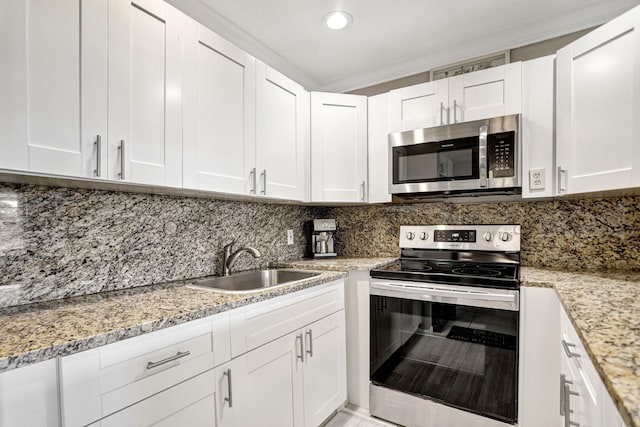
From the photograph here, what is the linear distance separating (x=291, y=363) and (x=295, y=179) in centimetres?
114

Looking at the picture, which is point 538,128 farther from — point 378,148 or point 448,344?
point 448,344

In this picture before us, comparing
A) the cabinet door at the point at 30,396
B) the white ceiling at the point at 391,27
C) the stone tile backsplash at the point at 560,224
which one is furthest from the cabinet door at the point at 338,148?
the cabinet door at the point at 30,396

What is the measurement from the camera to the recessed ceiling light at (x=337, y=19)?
1.92m

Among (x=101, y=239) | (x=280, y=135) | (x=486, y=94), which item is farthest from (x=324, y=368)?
(x=486, y=94)

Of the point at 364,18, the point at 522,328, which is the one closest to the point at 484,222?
the point at 522,328

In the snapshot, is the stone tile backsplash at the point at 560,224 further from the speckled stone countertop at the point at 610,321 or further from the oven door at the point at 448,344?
the oven door at the point at 448,344

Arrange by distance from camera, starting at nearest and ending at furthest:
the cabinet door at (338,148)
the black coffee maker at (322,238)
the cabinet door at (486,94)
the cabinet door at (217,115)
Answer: the cabinet door at (217,115), the cabinet door at (486,94), the cabinet door at (338,148), the black coffee maker at (322,238)

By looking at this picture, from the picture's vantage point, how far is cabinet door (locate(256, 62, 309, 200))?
6.29 feet

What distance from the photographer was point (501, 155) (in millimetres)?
1934

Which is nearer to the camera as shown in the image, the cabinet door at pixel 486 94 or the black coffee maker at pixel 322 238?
the cabinet door at pixel 486 94

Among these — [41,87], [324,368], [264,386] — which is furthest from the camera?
[324,368]

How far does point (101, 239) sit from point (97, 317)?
0.53 metres

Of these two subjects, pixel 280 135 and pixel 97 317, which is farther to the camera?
pixel 280 135

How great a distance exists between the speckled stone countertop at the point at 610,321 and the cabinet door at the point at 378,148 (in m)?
1.05
